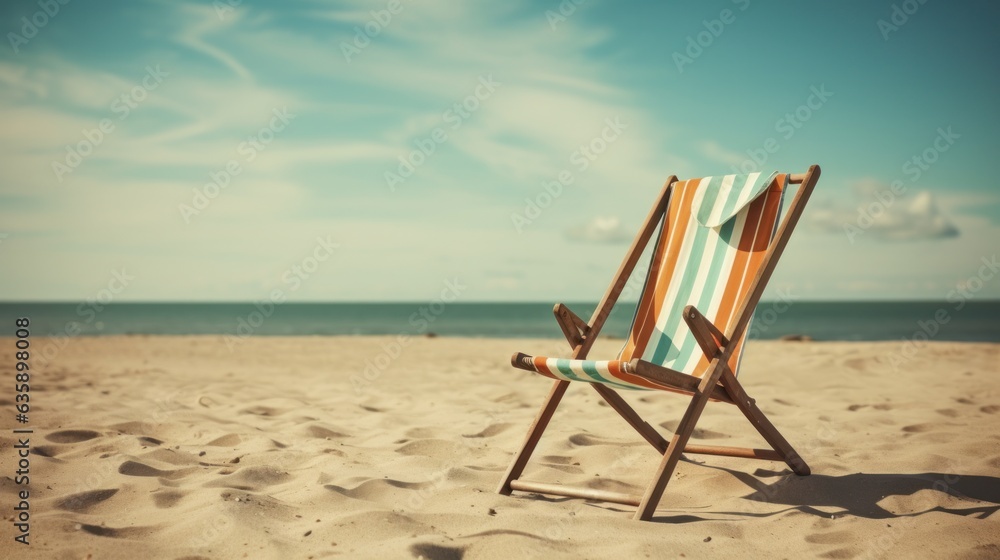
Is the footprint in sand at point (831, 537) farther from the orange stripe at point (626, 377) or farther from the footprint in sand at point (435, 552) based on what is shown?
the footprint in sand at point (435, 552)

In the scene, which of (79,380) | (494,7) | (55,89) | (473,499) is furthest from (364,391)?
(55,89)

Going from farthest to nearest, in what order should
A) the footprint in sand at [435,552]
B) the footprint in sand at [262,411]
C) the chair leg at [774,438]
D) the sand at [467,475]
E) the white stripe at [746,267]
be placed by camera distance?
the footprint in sand at [262,411] → the white stripe at [746,267] → the chair leg at [774,438] → the sand at [467,475] → the footprint in sand at [435,552]

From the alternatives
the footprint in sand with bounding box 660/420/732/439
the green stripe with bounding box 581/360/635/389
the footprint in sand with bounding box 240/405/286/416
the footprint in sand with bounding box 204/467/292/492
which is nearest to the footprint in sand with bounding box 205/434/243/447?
the footprint in sand with bounding box 204/467/292/492

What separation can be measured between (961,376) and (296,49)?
739 cm

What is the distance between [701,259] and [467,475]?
132 centimetres

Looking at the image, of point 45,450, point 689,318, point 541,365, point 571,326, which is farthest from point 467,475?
point 45,450

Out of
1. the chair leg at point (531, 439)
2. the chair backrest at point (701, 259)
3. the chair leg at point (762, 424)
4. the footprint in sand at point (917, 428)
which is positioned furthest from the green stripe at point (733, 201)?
the footprint in sand at point (917, 428)

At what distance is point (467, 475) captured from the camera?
248 centimetres

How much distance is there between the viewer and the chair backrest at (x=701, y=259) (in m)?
2.59

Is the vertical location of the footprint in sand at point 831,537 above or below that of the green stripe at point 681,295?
below

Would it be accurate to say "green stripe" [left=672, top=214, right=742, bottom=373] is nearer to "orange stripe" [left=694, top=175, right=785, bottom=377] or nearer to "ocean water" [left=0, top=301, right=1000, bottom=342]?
"orange stripe" [left=694, top=175, right=785, bottom=377]

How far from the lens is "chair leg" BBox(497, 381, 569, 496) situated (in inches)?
91.5

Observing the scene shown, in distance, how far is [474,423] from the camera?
3525 mm

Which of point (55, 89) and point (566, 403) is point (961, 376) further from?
point (55, 89)
